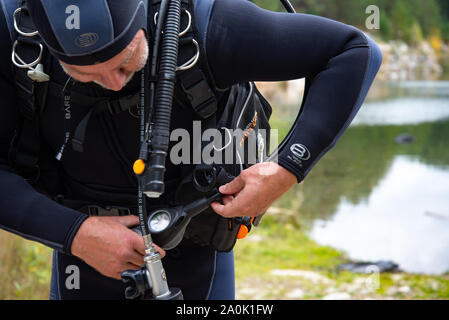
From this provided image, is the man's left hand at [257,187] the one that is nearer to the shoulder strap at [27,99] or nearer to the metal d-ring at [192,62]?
the metal d-ring at [192,62]

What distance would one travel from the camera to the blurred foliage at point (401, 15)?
77.1ft

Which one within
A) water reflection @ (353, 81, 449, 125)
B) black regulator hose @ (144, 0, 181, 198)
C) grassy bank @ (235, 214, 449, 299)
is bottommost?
water reflection @ (353, 81, 449, 125)

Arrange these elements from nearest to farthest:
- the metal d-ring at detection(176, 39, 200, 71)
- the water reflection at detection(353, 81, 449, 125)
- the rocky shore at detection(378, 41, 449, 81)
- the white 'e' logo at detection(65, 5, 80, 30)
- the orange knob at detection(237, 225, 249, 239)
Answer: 1. the white 'e' logo at detection(65, 5, 80, 30)
2. the metal d-ring at detection(176, 39, 200, 71)
3. the orange knob at detection(237, 225, 249, 239)
4. the water reflection at detection(353, 81, 449, 125)
5. the rocky shore at detection(378, 41, 449, 81)

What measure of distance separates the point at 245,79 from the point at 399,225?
5.92 m

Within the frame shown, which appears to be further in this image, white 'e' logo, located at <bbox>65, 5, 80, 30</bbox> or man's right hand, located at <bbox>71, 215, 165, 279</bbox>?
man's right hand, located at <bbox>71, 215, 165, 279</bbox>

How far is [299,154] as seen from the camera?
1277mm

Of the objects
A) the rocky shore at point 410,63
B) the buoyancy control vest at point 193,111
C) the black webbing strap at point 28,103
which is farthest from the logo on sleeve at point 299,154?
the rocky shore at point 410,63

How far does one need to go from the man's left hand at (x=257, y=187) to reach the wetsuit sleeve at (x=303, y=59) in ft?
0.09

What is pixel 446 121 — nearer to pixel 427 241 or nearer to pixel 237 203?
pixel 427 241

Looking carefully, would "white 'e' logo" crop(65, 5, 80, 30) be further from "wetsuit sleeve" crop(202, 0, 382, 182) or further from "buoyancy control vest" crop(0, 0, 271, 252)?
"wetsuit sleeve" crop(202, 0, 382, 182)

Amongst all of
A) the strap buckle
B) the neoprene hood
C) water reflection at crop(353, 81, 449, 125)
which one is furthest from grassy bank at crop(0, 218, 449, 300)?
water reflection at crop(353, 81, 449, 125)

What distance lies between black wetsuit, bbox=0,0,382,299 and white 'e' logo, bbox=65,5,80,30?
0.78 ft

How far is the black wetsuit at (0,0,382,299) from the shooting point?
1.28 metres
